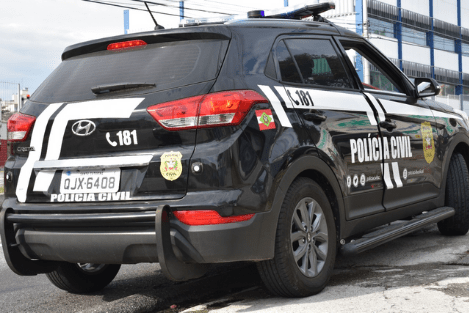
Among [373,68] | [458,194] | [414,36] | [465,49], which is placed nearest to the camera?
[373,68]

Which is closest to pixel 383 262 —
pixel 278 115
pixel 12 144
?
pixel 278 115

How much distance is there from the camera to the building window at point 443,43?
43.5 metres

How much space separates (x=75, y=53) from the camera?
3875 millimetres

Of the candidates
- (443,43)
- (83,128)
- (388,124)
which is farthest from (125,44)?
(443,43)

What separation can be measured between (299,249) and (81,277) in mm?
1653

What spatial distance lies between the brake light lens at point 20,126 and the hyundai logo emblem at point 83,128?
354 millimetres

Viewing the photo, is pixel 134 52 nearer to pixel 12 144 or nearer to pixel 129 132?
pixel 129 132

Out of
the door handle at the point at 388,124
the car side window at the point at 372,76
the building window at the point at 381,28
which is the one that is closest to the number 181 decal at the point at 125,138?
the car side window at the point at 372,76

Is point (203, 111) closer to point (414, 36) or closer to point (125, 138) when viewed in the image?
point (125, 138)

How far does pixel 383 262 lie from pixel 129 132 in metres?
2.47

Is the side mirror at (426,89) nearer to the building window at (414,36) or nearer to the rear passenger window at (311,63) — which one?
the rear passenger window at (311,63)

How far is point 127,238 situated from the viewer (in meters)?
3.15

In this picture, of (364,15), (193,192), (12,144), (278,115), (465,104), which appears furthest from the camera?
(465,104)

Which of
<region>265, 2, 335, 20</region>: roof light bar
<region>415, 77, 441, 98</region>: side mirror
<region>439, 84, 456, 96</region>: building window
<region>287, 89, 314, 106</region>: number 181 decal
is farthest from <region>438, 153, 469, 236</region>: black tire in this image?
<region>439, 84, 456, 96</region>: building window
